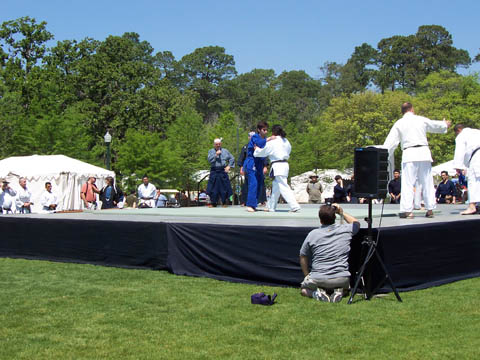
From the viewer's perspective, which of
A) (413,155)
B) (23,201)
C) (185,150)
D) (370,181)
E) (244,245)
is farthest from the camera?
(185,150)

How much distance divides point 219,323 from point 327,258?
180 centimetres

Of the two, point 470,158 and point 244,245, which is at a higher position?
point 470,158

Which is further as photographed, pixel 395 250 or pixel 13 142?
pixel 13 142

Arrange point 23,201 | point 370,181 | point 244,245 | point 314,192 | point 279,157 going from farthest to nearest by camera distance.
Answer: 1. point 314,192
2. point 23,201
3. point 279,157
4. point 244,245
5. point 370,181

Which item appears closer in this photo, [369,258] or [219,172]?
[369,258]

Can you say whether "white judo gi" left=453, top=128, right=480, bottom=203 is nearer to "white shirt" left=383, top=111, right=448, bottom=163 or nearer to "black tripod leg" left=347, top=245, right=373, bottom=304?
"white shirt" left=383, top=111, right=448, bottom=163

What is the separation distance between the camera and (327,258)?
7410 millimetres

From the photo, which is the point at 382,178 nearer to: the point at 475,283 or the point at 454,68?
the point at 475,283

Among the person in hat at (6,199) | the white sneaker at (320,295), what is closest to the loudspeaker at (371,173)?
the white sneaker at (320,295)

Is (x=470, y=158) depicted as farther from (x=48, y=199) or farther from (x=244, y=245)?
(x=48, y=199)

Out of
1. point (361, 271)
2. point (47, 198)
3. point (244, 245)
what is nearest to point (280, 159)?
point (244, 245)

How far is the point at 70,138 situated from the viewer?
40312 mm

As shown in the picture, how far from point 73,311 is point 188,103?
5902 cm

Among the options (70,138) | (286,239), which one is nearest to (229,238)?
(286,239)
